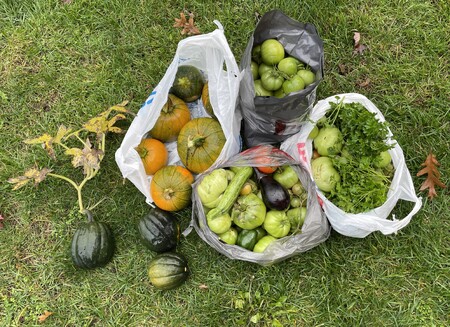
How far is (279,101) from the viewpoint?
2203mm

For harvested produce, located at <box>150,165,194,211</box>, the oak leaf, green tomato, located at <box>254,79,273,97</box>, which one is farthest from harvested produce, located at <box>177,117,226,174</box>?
the oak leaf

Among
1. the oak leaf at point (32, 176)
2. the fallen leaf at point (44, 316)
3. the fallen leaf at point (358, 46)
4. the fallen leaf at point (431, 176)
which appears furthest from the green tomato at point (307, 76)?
the fallen leaf at point (44, 316)

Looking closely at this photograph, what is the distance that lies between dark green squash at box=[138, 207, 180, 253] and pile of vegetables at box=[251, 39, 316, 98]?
97cm

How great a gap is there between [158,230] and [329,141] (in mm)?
1166

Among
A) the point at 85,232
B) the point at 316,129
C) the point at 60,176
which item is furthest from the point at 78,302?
the point at 316,129

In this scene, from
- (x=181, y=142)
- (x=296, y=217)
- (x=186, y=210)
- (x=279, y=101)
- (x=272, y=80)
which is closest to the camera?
(x=279, y=101)

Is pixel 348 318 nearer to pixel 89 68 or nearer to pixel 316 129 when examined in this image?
pixel 316 129

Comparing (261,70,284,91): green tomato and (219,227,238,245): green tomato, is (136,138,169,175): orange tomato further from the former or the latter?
(261,70,284,91): green tomato

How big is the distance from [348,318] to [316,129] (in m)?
1.21

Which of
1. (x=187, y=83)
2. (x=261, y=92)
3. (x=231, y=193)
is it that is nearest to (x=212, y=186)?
(x=231, y=193)

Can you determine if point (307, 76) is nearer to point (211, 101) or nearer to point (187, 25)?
point (211, 101)

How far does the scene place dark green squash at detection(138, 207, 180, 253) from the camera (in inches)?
102

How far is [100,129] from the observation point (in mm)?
2717

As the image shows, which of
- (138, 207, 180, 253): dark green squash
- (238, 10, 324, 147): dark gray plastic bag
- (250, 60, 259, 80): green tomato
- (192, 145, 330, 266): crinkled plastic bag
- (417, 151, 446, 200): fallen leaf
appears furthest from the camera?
(417, 151, 446, 200): fallen leaf
